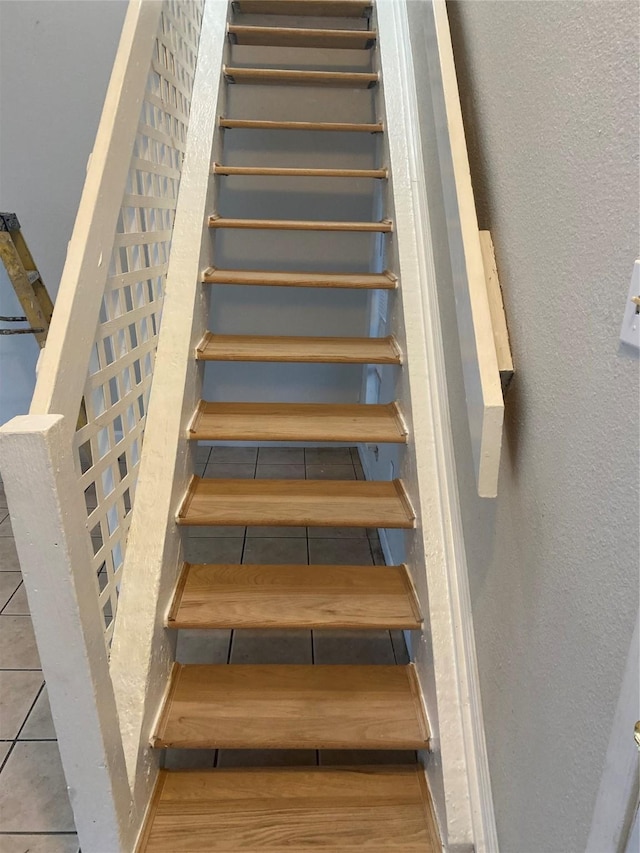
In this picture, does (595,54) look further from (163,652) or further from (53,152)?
(53,152)

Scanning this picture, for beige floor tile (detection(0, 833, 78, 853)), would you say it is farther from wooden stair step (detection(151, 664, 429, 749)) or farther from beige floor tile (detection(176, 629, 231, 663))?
beige floor tile (detection(176, 629, 231, 663))

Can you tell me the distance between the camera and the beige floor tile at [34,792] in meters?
1.59

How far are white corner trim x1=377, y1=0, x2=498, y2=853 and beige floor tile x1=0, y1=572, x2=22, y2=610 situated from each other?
1844 mm

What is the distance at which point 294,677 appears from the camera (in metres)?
1.59

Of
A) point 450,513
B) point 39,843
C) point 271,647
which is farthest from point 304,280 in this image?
point 39,843

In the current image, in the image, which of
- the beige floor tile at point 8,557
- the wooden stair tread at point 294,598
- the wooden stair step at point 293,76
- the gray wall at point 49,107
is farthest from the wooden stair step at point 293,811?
the gray wall at point 49,107

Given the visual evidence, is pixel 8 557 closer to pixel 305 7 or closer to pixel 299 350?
pixel 299 350

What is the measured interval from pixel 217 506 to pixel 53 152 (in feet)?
8.07

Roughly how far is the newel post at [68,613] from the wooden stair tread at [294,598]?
0.39 meters

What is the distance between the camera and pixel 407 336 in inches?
70.4

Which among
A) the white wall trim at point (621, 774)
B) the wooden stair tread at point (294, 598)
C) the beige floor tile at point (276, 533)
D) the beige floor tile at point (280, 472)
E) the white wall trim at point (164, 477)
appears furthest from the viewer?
the beige floor tile at point (280, 472)

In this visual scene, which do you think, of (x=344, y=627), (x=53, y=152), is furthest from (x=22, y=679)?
(x=53, y=152)

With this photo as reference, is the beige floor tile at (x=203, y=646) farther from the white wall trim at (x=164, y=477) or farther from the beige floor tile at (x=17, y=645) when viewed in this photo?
the white wall trim at (x=164, y=477)

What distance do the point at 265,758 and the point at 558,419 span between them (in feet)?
4.50
